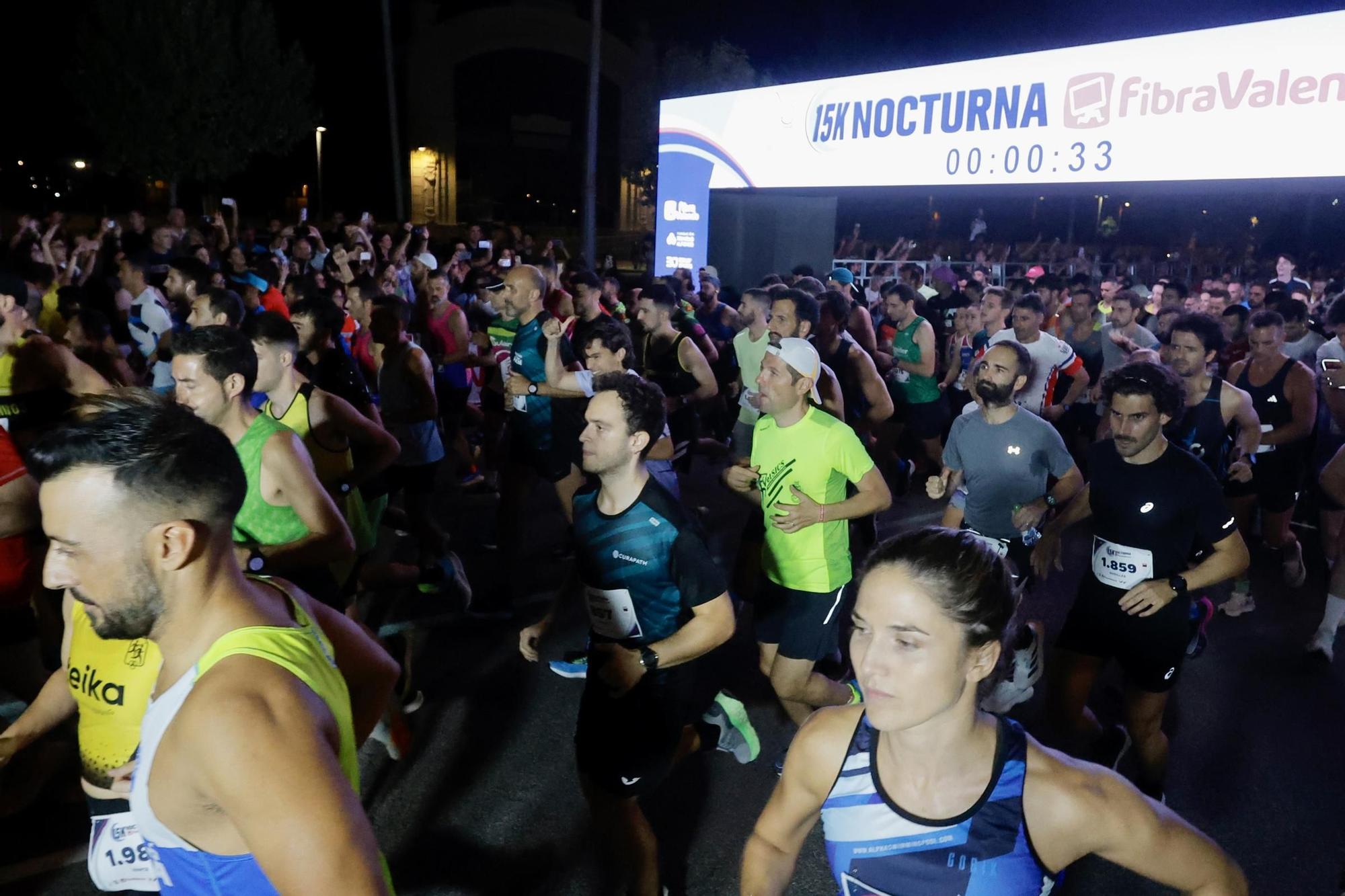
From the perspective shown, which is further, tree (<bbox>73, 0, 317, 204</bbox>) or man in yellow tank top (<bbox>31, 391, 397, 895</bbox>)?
tree (<bbox>73, 0, 317, 204</bbox>)

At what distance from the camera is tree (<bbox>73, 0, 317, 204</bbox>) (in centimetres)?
2181

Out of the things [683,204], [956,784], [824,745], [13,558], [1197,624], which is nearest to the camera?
[956,784]

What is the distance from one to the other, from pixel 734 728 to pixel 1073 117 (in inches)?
301

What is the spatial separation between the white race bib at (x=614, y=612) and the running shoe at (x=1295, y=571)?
5.41 meters

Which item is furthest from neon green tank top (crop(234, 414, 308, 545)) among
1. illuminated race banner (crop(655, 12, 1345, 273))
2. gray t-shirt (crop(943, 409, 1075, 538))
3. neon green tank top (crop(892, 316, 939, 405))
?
illuminated race banner (crop(655, 12, 1345, 273))

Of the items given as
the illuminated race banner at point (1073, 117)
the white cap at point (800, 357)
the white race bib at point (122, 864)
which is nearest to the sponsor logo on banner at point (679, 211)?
the illuminated race banner at point (1073, 117)

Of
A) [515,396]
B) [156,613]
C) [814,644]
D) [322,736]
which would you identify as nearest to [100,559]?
[156,613]

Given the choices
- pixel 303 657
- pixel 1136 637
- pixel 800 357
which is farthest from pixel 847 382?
pixel 303 657

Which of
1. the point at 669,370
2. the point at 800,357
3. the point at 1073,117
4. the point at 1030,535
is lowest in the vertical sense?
the point at 1030,535

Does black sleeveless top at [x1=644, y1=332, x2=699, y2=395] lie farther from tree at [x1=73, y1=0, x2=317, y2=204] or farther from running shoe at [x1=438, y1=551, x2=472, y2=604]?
tree at [x1=73, y1=0, x2=317, y2=204]

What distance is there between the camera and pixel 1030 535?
4.33 meters

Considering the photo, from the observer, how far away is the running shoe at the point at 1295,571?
641 cm

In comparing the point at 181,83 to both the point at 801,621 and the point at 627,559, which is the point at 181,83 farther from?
the point at 627,559

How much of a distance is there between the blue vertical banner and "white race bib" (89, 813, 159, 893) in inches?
479
